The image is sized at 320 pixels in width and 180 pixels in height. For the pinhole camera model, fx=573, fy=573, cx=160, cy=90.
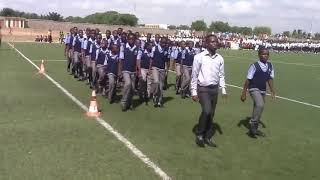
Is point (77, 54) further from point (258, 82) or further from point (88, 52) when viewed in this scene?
point (258, 82)

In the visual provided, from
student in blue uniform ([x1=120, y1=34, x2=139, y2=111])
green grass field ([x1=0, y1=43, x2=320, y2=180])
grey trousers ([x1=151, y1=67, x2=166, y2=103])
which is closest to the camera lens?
green grass field ([x1=0, y1=43, x2=320, y2=180])

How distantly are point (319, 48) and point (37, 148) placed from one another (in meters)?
70.9

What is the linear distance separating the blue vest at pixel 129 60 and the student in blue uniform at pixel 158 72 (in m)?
1.04

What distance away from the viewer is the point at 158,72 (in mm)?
15383

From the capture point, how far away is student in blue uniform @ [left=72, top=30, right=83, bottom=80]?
21.0 meters

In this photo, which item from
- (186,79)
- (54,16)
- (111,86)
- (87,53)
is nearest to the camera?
(111,86)

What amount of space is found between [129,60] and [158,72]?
4.79ft

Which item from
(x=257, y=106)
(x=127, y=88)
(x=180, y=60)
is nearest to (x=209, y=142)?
(x=257, y=106)

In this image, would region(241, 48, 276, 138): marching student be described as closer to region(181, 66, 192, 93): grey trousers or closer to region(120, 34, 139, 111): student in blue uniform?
region(120, 34, 139, 111): student in blue uniform

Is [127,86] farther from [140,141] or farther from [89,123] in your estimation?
[140,141]

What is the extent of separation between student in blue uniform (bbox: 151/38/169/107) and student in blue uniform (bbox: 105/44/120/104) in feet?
3.27

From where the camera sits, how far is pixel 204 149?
31.7 ft

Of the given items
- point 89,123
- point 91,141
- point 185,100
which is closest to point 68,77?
point 185,100

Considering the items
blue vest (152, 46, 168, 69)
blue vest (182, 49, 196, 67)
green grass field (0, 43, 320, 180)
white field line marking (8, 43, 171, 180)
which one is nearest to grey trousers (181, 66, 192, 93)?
blue vest (182, 49, 196, 67)
